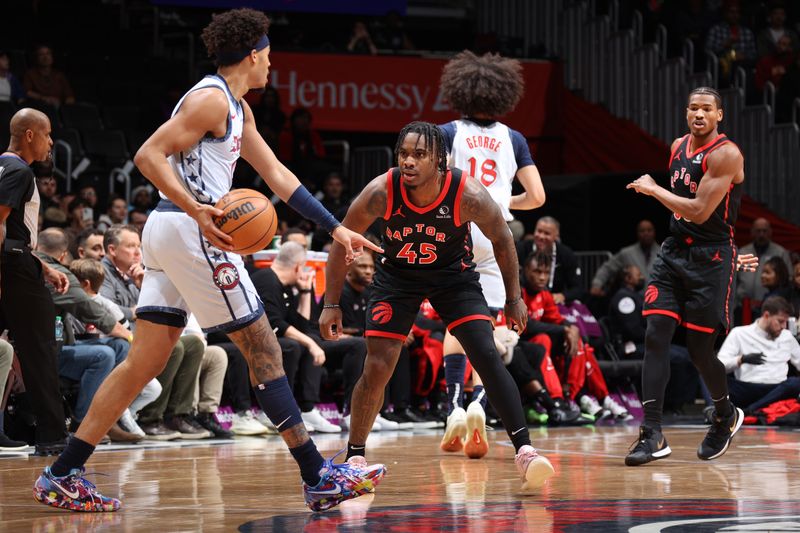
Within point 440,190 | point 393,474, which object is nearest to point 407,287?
point 440,190

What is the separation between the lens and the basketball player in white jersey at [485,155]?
7355 mm

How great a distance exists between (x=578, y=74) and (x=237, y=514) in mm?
14232

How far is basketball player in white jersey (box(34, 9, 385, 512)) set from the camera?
4832mm

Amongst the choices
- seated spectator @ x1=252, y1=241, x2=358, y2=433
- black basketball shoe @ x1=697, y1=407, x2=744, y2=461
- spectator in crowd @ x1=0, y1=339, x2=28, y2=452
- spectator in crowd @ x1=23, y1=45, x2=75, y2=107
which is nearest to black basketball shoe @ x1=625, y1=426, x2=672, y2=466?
black basketball shoe @ x1=697, y1=407, x2=744, y2=461

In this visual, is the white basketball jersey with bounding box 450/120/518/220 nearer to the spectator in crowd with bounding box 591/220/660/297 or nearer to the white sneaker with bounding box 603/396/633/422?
the white sneaker with bounding box 603/396/633/422

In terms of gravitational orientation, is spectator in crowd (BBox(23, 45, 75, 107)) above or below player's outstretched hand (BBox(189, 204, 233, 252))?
below

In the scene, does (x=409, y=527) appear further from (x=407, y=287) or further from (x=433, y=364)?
(x=433, y=364)

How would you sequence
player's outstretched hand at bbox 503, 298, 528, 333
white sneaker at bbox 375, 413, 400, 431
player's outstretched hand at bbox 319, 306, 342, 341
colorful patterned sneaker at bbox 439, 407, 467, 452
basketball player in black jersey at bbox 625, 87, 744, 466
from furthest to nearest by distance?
white sneaker at bbox 375, 413, 400, 431 < colorful patterned sneaker at bbox 439, 407, 467, 452 < basketball player in black jersey at bbox 625, 87, 744, 466 < player's outstretched hand at bbox 503, 298, 528, 333 < player's outstretched hand at bbox 319, 306, 342, 341

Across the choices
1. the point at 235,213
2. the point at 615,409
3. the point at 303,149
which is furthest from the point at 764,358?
the point at 235,213

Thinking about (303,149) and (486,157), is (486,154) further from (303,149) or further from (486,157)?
(303,149)

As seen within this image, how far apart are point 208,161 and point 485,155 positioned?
2.76 metres

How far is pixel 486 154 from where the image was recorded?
7379mm

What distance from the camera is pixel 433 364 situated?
1062 cm

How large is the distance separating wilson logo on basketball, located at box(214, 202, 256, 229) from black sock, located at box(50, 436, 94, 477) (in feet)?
3.62
